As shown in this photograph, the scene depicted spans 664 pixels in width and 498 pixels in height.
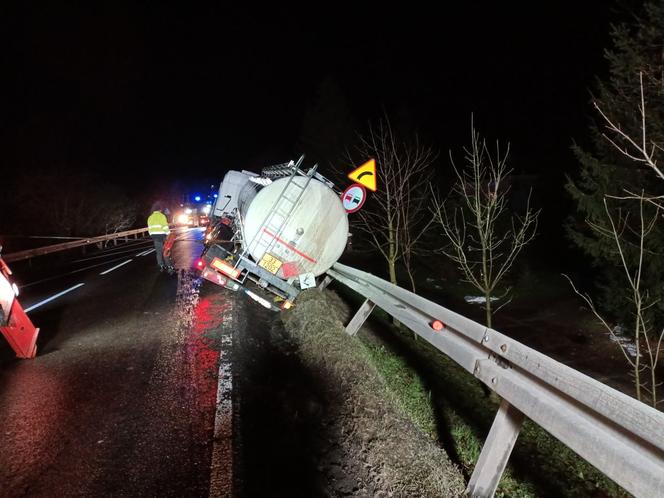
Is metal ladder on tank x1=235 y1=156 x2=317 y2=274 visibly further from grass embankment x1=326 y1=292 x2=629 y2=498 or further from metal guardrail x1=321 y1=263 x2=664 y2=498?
metal guardrail x1=321 y1=263 x2=664 y2=498

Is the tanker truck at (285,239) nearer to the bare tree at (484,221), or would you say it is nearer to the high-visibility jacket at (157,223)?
the bare tree at (484,221)

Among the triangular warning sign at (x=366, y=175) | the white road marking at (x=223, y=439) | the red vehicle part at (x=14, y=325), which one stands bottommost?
the red vehicle part at (x=14, y=325)

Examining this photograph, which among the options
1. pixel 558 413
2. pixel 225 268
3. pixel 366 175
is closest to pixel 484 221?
pixel 366 175

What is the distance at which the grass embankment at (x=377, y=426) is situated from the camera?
2926 mm

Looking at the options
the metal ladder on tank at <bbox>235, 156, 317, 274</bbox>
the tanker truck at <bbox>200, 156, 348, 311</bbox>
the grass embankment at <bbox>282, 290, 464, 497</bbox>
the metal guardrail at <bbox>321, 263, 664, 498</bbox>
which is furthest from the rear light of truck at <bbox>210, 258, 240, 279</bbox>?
the metal guardrail at <bbox>321, 263, 664, 498</bbox>

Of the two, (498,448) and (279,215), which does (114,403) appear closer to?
(498,448)

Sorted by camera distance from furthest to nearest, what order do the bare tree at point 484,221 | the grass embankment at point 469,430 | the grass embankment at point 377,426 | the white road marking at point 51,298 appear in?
1. the white road marking at point 51,298
2. the bare tree at point 484,221
3. the grass embankment at point 469,430
4. the grass embankment at point 377,426

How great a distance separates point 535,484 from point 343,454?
65.4 inches

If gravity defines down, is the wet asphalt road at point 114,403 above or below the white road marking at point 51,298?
above

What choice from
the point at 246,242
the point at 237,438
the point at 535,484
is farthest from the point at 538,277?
the point at 237,438

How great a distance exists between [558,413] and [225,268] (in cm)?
627

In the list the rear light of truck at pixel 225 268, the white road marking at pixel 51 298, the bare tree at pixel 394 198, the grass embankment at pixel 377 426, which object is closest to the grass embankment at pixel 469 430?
the grass embankment at pixel 377 426

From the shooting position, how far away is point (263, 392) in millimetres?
4469

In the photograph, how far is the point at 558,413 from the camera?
2.14 metres
